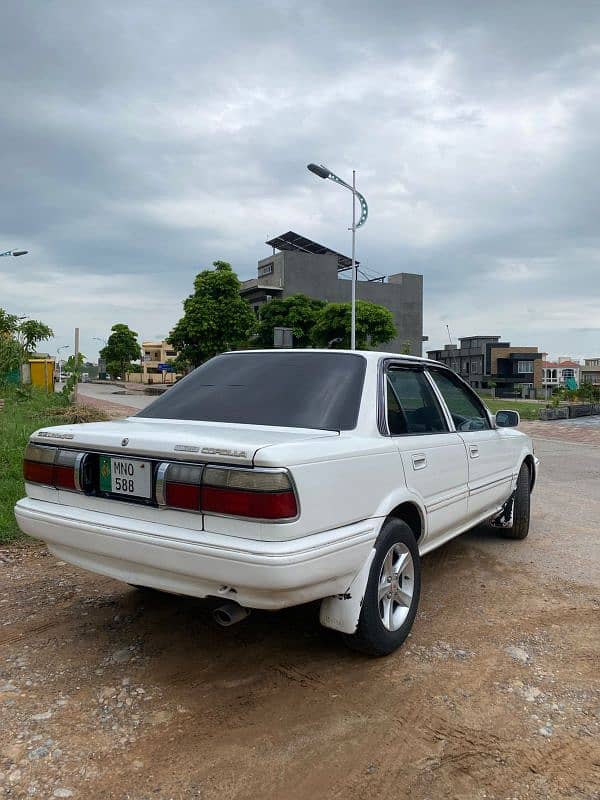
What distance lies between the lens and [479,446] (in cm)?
458

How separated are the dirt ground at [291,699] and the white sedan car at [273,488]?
37 centimetres

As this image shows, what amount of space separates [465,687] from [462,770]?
63 cm

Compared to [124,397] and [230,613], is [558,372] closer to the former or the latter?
[124,397]

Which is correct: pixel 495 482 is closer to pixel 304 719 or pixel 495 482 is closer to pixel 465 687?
pixel 465 687

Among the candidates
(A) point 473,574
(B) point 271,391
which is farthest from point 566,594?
(B) point 271,391

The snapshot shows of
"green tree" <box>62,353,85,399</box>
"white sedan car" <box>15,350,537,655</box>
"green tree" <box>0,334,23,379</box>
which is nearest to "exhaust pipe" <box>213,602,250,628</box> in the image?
"white sedan car" <box>15,350,537,655</box>

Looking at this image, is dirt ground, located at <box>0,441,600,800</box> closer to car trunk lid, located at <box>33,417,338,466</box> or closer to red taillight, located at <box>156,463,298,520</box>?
red taillight, located at <box>156,463,298,520</box>

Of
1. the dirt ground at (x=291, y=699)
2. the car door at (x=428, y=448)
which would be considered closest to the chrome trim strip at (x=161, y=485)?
the dirt ground at (x=291, y=699)

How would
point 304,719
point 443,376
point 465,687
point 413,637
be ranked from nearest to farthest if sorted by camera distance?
point 304,719
point 465,687
point 413,637
point 443,376

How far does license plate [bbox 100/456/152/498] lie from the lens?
9.62 feet

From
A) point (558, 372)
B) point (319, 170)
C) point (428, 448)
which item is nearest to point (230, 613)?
point (428, 448)

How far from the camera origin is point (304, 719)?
2.73 meters

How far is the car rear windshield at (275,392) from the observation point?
340 centimetres

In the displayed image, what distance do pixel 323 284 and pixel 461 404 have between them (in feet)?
229
